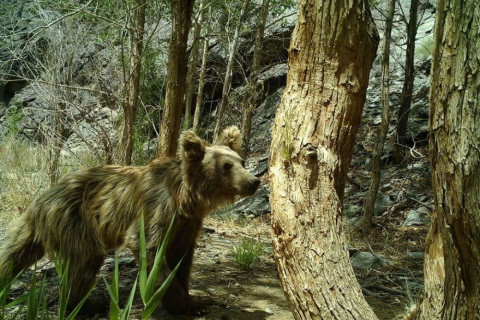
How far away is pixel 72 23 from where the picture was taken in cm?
1055

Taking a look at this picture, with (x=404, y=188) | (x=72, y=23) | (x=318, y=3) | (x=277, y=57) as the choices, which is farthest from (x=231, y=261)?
(x=277, y=57)

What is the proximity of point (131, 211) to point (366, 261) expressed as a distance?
3.53 m

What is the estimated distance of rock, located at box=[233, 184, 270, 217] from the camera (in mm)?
10305

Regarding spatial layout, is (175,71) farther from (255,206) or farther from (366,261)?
(255,206)

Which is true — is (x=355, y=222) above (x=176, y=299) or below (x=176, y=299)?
above

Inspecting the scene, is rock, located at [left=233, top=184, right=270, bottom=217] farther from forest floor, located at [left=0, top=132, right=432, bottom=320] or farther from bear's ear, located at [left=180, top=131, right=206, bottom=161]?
bear's ear, located at [left=180, top=131, right=206, bottom=161]

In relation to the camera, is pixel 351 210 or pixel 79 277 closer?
pixel 79 277

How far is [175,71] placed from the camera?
598 cm

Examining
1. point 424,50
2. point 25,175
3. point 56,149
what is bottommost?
point 25,175

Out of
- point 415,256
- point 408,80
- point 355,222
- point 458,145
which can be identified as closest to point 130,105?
point 355,222

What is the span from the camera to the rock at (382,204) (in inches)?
380

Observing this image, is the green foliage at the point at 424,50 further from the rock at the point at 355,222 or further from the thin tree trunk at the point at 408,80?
the rock at the point at 355,222

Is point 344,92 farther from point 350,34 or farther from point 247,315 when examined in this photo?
point 247,315

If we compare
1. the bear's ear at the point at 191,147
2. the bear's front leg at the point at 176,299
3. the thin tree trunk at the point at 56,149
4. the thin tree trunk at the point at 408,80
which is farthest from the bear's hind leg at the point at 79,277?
the thin tree trunk at the point at 408,80
